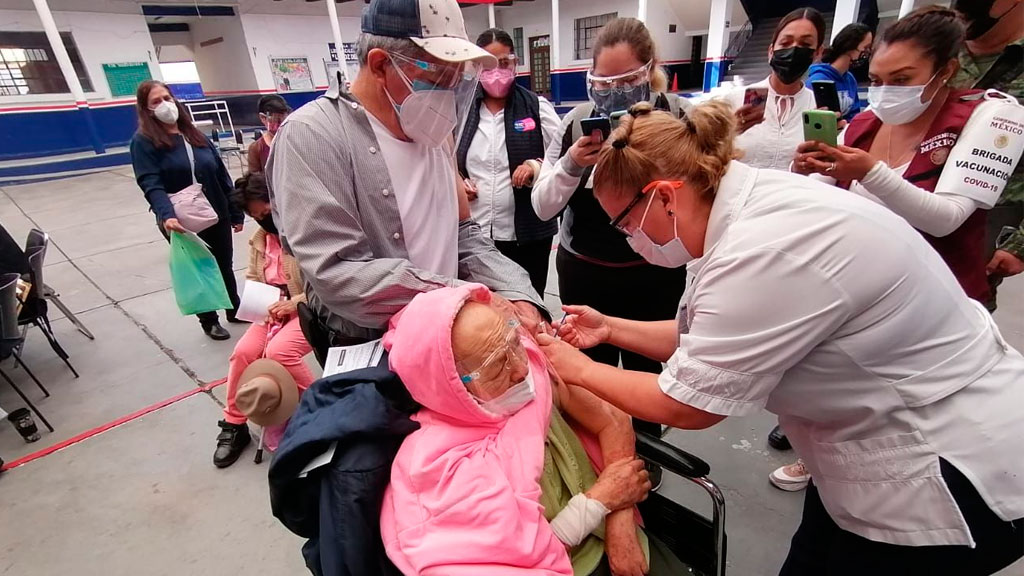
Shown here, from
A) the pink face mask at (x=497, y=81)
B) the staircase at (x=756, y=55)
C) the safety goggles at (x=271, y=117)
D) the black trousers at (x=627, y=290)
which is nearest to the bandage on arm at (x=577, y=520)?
the black trousers at (x=627, y=290)

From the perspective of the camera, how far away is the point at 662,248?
107 cm

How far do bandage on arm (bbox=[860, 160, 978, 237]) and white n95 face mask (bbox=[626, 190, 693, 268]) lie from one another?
768 millimetres

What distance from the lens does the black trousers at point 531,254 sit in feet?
8.11

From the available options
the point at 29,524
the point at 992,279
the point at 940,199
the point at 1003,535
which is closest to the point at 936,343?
the point at 1003,535

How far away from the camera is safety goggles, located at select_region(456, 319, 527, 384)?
1.11 m

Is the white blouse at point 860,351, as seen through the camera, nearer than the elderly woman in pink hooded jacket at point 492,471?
Yes

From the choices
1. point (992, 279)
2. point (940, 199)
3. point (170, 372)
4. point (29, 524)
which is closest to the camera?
point (940, 199)

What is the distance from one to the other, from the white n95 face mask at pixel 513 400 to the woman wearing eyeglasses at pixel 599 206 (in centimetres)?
78

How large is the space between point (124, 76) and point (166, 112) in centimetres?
1236

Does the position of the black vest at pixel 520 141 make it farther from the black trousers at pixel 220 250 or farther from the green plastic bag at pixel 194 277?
the black trousers at pixel 220 250

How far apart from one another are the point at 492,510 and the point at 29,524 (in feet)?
7.52

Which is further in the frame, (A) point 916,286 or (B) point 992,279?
(B) point 992,279

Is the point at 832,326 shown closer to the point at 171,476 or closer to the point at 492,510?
the point at 492,510

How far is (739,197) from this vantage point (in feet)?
3.03
